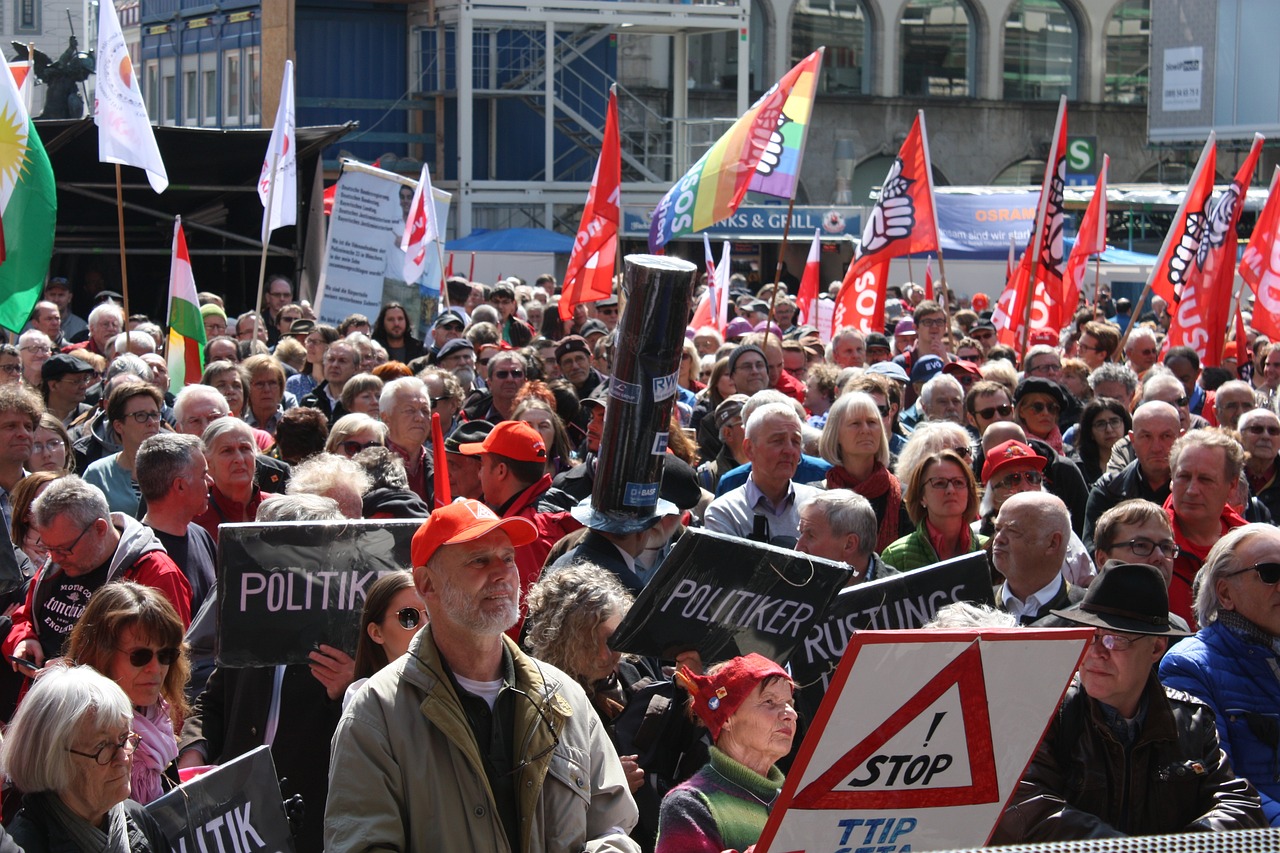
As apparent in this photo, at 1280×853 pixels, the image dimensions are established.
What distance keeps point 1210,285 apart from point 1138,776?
8.95m

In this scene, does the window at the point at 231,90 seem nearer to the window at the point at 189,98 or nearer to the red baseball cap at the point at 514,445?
the window at the point at 189,98

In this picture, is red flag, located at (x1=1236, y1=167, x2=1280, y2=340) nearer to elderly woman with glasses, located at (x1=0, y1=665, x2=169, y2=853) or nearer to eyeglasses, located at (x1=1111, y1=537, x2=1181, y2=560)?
eyeglasses, located at (x1=1111, y1=537, x2=1181, y2=560)

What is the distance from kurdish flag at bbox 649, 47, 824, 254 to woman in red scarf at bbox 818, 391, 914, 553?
4510 millimetres

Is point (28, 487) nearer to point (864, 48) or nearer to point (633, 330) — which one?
point (633, 330)

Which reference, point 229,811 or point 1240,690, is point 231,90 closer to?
point 229,811

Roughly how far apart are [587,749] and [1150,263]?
27.2 meters

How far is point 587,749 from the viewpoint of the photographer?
11.3 feet

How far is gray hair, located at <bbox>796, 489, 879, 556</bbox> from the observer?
534 centimetres

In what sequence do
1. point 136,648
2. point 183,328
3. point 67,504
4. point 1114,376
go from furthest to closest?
point 183,328 → point 1114,376 → point 67,504 → point 136,648

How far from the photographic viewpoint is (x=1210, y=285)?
12203 millimetres

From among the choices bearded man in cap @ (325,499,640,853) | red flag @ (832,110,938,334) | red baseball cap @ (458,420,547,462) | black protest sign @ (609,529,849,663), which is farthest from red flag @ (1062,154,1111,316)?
bearded man in cap @ (325,499,640,853)

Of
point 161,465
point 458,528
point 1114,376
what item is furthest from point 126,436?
point 1114,376

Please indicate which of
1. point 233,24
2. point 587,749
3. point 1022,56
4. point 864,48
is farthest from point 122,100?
point 1022,56

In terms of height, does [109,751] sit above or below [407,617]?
below
